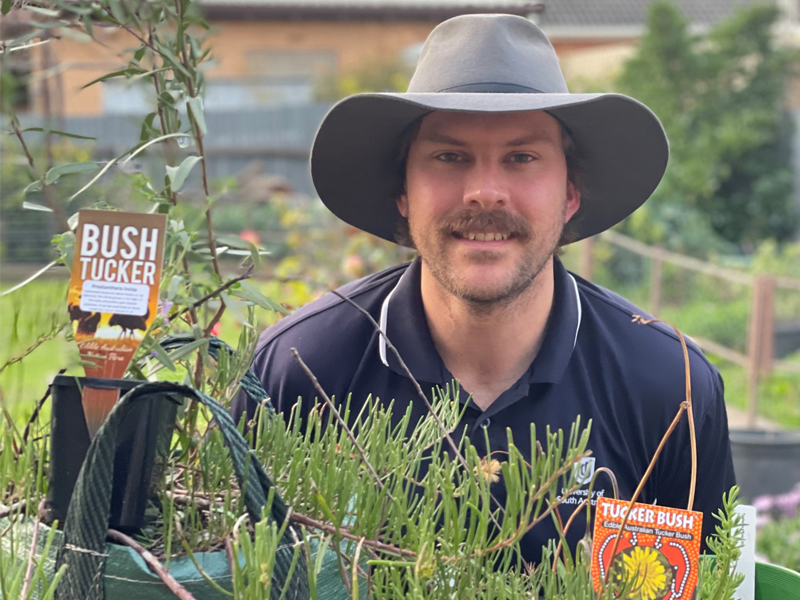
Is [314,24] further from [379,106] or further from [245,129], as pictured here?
[379,106]

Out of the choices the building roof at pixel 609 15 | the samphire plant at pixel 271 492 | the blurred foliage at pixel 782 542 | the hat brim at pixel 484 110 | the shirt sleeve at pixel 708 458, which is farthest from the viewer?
the building roof at pixel 609 15

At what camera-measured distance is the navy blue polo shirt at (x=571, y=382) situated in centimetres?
198

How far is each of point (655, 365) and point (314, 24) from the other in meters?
18.0

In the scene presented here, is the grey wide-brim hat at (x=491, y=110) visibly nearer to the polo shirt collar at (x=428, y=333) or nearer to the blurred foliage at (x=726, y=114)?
the polo shirt collar at (x=428, y=333)

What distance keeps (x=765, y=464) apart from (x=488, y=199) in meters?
2.79

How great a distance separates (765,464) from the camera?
412cm

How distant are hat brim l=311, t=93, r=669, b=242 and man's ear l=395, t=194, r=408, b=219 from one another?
0.6 inches

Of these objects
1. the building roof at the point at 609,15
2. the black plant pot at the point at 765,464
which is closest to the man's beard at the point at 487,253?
the black plant pot at the point at 765,464

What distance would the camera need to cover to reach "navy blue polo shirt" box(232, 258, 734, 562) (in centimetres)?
198

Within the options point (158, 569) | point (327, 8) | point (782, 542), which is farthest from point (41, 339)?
point (327, 8)

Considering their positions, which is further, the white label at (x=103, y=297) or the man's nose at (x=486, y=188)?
the man's nose at (x=486, y=188)

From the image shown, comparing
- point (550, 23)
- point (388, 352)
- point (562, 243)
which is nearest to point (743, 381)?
point (562, 243)

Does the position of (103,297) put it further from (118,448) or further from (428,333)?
(428,333)

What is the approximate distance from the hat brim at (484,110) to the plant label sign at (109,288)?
1008 mm
